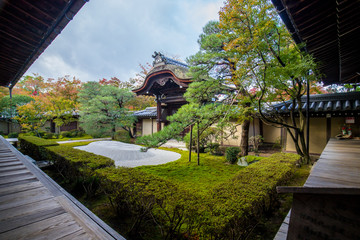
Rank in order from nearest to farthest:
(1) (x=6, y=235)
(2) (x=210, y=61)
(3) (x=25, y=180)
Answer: (1) (x=6, y=235) < (3) (x=25, y=180) < (2) (x=210, y=61)

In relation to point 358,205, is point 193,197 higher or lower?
lower

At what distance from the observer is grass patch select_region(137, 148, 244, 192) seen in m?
4.73

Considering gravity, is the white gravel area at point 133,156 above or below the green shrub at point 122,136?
below

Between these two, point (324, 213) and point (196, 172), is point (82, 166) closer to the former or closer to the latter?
point (196, 172)

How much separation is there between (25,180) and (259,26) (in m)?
5.22

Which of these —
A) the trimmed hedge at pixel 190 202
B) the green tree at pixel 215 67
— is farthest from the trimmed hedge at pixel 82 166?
the green tree at pixel 215 67

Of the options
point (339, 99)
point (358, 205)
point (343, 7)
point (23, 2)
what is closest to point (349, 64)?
point (343, 7)

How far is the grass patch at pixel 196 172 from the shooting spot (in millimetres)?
4730

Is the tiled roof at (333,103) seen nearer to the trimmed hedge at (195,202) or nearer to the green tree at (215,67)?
the green tree at (215,67)

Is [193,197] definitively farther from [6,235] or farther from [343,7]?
[343,7]

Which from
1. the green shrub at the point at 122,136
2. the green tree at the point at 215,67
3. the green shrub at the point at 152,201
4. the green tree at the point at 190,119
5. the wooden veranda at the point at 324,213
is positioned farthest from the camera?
the green shrub at the point at 122,136

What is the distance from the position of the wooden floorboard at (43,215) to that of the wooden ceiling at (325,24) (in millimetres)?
3278

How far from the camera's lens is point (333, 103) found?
296 inches

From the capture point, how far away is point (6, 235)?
4.05ft
